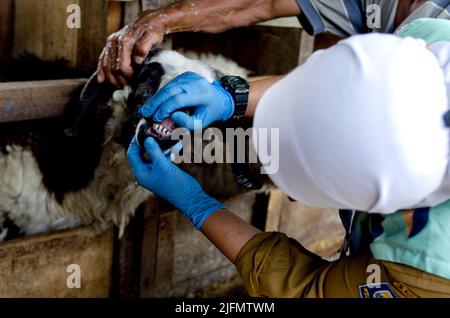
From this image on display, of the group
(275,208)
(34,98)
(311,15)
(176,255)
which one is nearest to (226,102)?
(34,98)

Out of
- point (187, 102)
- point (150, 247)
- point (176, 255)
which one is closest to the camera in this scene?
point (187, 102)

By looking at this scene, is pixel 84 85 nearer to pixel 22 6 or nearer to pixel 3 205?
pixel 3 205

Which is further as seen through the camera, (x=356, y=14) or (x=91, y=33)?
(x=356, y=14)

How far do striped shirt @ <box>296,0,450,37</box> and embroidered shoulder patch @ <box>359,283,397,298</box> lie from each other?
1.18 m

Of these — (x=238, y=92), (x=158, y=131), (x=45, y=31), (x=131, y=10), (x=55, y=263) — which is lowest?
(x=55, y=263)

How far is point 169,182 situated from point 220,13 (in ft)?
2.70

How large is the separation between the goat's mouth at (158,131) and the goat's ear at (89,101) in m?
0.29

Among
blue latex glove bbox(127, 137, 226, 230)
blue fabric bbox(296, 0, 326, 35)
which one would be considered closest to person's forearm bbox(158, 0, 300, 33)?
blue fabric bbox(296, 0, 326, 35)

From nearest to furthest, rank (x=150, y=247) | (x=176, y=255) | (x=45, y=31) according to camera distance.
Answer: (x=45, y=31), (x=150, y=247), (x=176, y=255)

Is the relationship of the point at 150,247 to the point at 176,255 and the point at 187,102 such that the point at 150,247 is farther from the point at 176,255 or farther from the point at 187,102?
the point at 187,102

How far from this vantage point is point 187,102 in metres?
1.48

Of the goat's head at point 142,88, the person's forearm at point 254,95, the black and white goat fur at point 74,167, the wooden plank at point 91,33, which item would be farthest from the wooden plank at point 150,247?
the person's forearm at point 254,95

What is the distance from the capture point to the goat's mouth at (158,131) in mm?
1541

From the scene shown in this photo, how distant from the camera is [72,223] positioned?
2.18 metres
